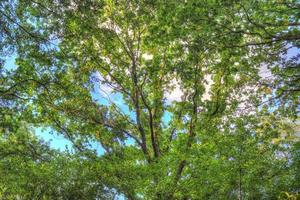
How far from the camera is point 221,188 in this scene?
696 inches

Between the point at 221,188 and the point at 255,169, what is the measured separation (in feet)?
7.00

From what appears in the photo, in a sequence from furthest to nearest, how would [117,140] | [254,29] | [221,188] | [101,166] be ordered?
[117,140] → [221,188] → [101,166] → [254,29]

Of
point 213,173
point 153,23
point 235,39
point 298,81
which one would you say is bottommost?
point 213,173

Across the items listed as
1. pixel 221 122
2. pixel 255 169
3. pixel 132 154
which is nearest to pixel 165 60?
pixel 221 122

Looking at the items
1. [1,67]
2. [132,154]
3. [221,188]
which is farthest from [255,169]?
[1,67]

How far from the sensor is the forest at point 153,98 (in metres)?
11.9

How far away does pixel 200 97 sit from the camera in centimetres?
1873

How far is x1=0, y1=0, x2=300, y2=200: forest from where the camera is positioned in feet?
38.9

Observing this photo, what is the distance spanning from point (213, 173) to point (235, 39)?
5940 mm

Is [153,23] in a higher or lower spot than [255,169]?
higher

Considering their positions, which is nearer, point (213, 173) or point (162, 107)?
point (213, 173)

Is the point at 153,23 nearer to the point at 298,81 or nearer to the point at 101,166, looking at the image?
the point at 298,81

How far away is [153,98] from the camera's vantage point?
2048 cm

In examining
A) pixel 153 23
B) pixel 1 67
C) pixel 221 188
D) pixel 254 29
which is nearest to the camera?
pixel 1 67
